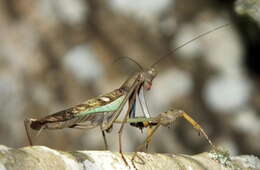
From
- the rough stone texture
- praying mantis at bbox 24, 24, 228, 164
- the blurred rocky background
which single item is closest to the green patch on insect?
the rough stone texture

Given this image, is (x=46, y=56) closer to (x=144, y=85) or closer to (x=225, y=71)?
(x=225, y=71)

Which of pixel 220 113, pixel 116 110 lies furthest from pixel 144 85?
pixel 220 113

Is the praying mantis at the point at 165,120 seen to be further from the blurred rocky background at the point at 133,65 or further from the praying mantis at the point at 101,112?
the blurred rocky background at the point at 133,65

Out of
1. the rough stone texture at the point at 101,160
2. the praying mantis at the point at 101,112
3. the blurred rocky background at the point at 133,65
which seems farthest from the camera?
the blurred rocky background at the point at 133,65

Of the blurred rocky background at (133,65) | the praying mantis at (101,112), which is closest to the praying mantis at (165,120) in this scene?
the praying mantis at (101,112)

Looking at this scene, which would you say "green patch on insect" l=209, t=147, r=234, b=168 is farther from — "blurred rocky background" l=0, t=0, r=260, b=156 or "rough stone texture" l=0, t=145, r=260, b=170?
"blurred rocky background" l=0, t=0, r=260, b=156
